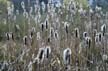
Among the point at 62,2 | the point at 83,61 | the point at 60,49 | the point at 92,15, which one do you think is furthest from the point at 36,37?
the point at 62,2

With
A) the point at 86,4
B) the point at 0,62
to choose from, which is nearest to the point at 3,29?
the point at 0,62

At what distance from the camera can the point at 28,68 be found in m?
2.72

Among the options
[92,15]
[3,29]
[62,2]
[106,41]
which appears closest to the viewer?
[106,41]

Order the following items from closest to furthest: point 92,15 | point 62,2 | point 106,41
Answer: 1. point 106,41
2. point 92,15
3. point 62,2

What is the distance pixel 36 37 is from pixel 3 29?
32.0 inches

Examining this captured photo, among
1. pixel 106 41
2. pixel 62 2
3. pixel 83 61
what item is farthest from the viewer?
pixel 62 2

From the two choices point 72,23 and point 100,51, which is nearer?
point 100,51

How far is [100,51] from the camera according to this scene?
300 centimetres

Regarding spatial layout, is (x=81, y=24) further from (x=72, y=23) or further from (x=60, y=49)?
(x=60, y=49)

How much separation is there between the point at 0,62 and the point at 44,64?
2.03 ft

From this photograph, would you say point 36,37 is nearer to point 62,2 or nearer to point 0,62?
point 0,62

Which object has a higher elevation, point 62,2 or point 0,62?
point 62,2

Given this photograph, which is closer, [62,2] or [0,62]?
[0,62]

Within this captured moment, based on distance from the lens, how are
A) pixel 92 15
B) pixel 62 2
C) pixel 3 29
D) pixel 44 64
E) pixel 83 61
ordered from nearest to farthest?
pixel 44 64 < pixel 83 61 < pixel 92 15 < pixel 3 29 < pixel 62 2
